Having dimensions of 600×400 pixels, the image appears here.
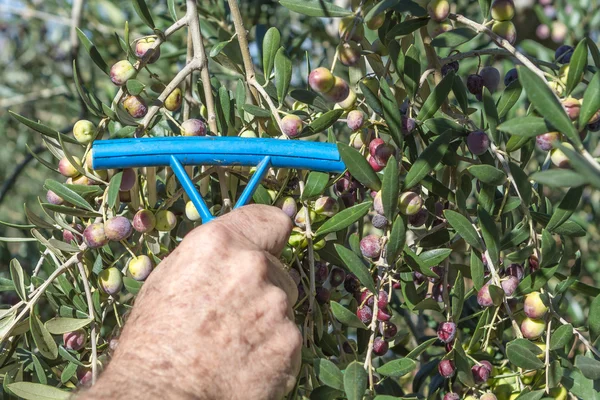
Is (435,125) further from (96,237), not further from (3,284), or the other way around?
(3,284)

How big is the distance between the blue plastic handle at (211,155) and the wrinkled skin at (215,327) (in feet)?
0.25

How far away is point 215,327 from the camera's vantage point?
883 mm

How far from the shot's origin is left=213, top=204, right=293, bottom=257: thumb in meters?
0.93

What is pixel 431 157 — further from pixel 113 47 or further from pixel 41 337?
pixel 113 47

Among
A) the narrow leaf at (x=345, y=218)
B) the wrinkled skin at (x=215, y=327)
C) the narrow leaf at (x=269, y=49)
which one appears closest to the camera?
the wrinkled skin at (x=215, y=327)

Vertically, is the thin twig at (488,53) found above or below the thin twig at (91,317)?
above

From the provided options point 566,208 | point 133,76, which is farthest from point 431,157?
point 133,76

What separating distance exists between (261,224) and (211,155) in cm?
11

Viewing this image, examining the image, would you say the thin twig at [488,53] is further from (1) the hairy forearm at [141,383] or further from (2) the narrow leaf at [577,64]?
(1) the hairy forearm at [141,383]

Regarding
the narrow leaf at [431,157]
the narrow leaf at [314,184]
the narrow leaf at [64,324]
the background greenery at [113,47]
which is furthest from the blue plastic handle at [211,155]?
the background greenery at [113,47]

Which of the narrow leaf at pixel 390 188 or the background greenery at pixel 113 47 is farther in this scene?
the background greenery at pixel 113 47

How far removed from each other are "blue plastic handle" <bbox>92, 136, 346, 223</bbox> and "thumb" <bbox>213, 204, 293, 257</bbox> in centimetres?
3

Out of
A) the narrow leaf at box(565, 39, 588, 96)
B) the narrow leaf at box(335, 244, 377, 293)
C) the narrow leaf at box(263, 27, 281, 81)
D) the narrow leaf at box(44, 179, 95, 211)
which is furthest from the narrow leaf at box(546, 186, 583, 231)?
the narrow leaf at box(44, 179, 95, 211)

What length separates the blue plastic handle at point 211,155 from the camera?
3.20 feet
